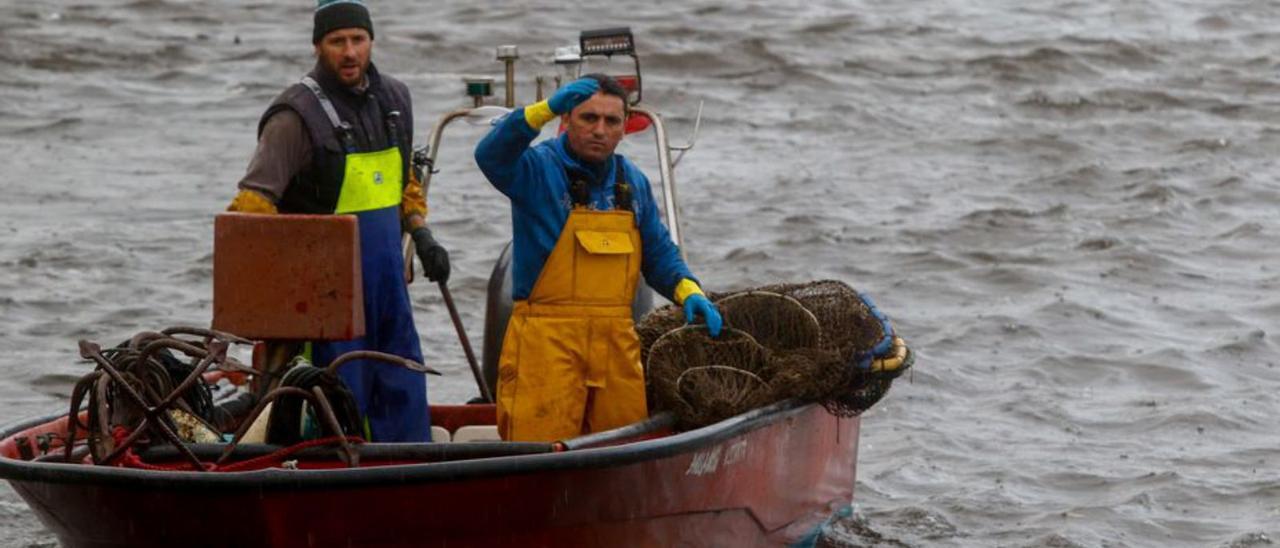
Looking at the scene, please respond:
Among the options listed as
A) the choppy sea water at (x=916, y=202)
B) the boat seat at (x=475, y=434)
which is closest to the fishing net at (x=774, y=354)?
the boat seat at (x=475, y=434)

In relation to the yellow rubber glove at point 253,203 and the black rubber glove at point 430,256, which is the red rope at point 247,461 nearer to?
the yellow rubber glove at point 253,203

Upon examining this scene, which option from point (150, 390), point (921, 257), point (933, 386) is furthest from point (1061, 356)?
point (150, 390)

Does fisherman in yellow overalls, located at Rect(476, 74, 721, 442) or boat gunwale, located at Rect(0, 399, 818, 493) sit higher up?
fisherman in yellow overalls, located at Rect(476, 74, 721, 442)

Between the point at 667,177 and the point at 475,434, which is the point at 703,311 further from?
the point at 667,177

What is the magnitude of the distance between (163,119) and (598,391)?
→ 1173 centimetres

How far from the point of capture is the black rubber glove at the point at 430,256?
7266 mm

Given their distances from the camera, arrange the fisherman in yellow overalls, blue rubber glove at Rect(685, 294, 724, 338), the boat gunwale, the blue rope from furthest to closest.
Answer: the blue rope
blue rubber glove at Rect(685, 294, 724, 338)
the fisherman in yellow overalls
the boat gunwale

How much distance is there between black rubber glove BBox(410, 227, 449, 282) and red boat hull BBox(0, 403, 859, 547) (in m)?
1.11

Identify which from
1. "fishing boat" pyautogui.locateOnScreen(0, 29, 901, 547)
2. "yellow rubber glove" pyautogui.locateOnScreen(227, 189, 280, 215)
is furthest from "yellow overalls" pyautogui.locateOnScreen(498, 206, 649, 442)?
"yellow rubber glove" pyautogui.locateOnScreen(227, 189, 280, 215)

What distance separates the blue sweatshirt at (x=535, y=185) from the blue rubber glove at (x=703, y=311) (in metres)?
0.26

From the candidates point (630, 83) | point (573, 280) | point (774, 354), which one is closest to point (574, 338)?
point (573, 280)

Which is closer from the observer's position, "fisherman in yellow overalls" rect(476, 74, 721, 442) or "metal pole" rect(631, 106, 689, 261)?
"fisherman in yellow overalls" rect(476, 74, 721, 442)

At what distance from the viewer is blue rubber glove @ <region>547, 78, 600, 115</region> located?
6586 millimetres

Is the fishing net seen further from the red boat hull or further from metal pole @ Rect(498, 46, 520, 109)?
metal pole @ Rect(498, 46, 520, 109)
